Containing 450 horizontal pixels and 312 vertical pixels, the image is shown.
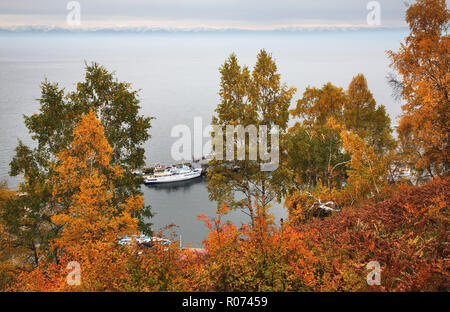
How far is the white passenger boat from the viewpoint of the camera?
196 ft

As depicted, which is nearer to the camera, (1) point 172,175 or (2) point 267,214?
(2) point 267,214

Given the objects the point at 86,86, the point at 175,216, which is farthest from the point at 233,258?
the point at 175,216

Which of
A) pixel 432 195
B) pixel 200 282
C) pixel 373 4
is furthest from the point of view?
pixel 373 4

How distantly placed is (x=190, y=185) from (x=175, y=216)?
14378mm

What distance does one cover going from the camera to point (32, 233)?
18125 mm

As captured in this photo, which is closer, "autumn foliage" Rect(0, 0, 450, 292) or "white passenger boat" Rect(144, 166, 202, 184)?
"autumn foliage" Rect(0, 0, 450, 292)

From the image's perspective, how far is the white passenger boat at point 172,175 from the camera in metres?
59.7

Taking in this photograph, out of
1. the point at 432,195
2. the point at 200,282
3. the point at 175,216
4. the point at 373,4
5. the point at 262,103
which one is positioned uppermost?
the point at 373,4

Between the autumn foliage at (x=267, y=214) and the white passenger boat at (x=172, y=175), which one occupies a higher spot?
the autumn foliage at (x=267, y=214)

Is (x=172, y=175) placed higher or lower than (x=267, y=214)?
lower

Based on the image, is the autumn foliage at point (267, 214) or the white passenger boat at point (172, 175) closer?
the autumn foliage at point (267, 214)

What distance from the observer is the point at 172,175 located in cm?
6041
